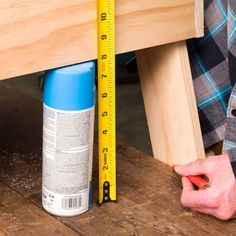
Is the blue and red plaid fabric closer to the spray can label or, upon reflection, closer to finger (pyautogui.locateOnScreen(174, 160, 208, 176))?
finger (pyautogui.locateOnScreen(174, 160, 208, 176))

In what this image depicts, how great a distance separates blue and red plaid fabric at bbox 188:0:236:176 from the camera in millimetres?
1037

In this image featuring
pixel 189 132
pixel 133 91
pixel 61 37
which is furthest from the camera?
pixel 133 91

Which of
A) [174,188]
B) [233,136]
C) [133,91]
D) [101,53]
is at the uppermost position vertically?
[101,53]

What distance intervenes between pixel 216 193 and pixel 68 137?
235mm

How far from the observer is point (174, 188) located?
94 centimetres

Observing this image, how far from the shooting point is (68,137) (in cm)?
79

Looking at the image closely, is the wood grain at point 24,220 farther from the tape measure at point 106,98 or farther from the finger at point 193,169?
the finger at point 193,169

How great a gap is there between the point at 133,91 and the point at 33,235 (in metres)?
1.76

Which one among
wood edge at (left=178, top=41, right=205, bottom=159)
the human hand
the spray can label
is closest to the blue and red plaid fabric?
wood edge at (left=178, top=41, right=205, bottom=159)

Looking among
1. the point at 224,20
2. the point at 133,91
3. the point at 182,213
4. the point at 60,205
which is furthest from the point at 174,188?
the point at 133,91

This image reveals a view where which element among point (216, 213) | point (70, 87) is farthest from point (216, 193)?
point (70, 87)

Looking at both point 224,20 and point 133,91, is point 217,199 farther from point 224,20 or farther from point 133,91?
point 133,91

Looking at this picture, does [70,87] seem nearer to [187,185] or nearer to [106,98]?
[106,98]

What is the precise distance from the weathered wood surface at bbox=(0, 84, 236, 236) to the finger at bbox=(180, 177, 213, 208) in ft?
0.06
